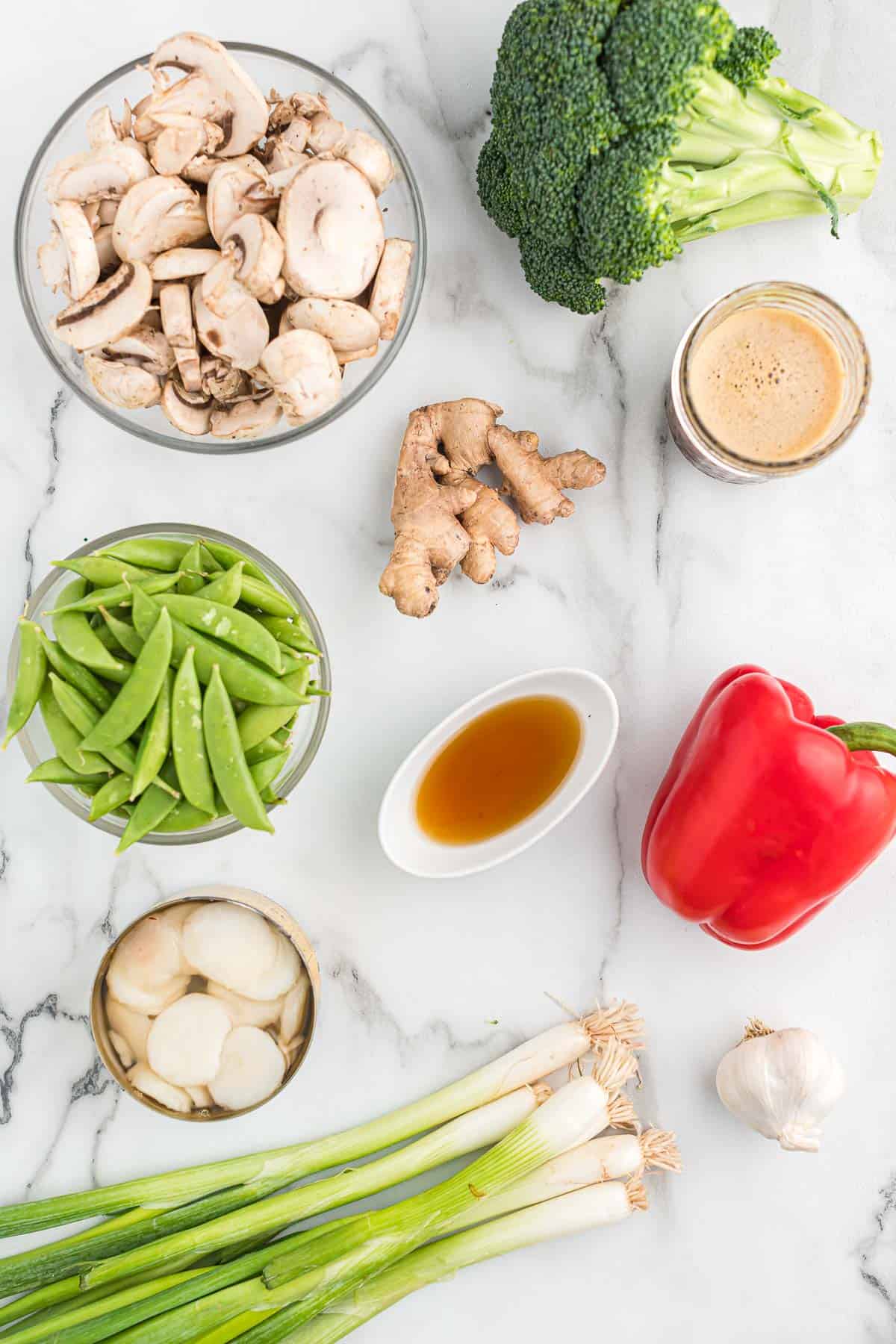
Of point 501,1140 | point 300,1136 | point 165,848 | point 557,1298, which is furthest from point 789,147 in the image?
point 557,1298

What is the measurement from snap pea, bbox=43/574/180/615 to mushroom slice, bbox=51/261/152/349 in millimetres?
334

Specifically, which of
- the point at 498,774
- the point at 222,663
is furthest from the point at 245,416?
the point at 498,774

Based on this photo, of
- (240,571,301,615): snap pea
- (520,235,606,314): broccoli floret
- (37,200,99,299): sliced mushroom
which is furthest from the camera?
(520,235,606,314): broccoli floret

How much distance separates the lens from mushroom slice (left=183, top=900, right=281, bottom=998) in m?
1.71

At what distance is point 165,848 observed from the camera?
5.98 ft

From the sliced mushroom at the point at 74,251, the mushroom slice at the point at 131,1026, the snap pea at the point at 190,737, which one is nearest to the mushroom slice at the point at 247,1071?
the mushroom slice at the point at 131,1026

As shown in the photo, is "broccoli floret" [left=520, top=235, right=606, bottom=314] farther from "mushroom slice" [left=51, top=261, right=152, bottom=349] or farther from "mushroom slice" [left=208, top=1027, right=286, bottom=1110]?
"mushroom slice" [left=208, top=1027, right=286, bottom=1110]

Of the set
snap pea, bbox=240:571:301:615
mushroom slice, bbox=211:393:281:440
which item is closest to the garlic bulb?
snap pea, bbox=240:571:301:615

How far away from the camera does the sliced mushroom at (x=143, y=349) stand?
1.45m

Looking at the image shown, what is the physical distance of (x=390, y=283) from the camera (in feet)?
4.98

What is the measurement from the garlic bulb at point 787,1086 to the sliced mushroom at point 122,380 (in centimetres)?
145

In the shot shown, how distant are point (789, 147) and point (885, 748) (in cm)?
94

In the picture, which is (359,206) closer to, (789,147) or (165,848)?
(789,147)

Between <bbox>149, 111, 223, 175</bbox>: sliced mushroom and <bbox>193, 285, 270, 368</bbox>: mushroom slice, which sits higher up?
<bbox>149, 111, 223, 175</bbox>: sliced mushroom
